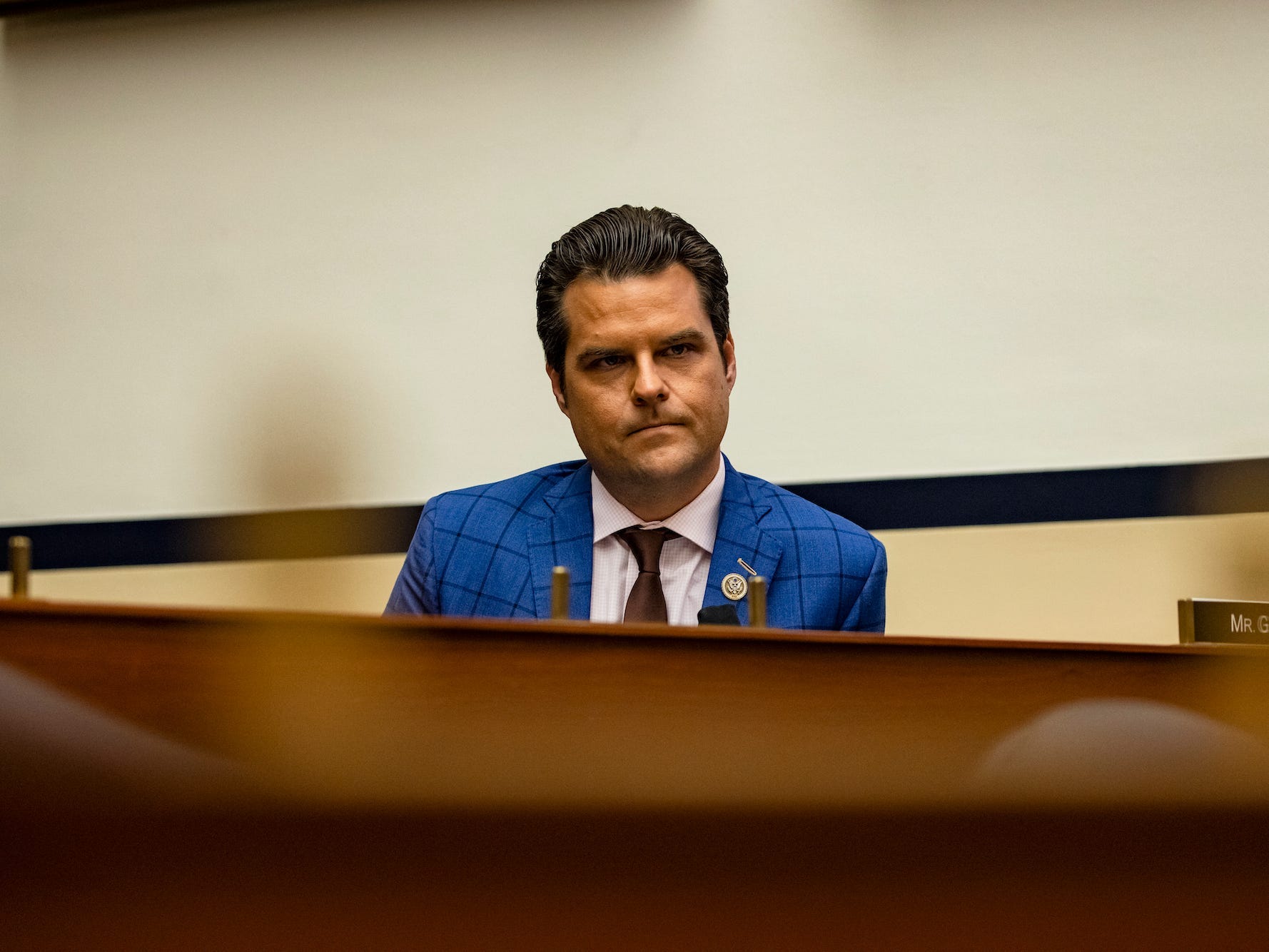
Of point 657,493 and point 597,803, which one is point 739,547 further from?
point 597,803

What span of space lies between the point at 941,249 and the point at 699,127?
1.37 feet

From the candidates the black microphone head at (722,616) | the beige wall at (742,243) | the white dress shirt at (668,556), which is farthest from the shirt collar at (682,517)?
the black microphone head at (722,616)

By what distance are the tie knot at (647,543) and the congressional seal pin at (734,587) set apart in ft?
0.26

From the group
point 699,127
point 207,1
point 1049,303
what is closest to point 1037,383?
point 1049,303

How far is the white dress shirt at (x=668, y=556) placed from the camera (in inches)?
50.3

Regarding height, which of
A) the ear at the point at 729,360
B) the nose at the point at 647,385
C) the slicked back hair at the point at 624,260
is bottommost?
the nose at the point at 647,385

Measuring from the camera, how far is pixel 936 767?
656 mm

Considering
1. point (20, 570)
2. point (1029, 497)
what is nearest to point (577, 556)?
point (20, 570)

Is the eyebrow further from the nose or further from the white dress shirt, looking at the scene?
the white dress shirt

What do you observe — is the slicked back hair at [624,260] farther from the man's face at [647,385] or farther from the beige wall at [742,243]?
the beige wall at [742,243]

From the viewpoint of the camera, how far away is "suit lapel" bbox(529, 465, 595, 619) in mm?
1271

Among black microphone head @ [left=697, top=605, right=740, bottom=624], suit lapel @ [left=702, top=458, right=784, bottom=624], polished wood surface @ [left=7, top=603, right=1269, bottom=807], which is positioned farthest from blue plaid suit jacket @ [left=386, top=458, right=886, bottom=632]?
polished wood surface @ [left=7, top=603, right=1269, bottom=807]

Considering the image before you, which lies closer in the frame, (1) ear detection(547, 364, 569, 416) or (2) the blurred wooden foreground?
(2) the blurred wooden foreground

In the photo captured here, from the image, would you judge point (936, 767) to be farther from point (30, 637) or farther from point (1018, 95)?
point (1018, 95)
